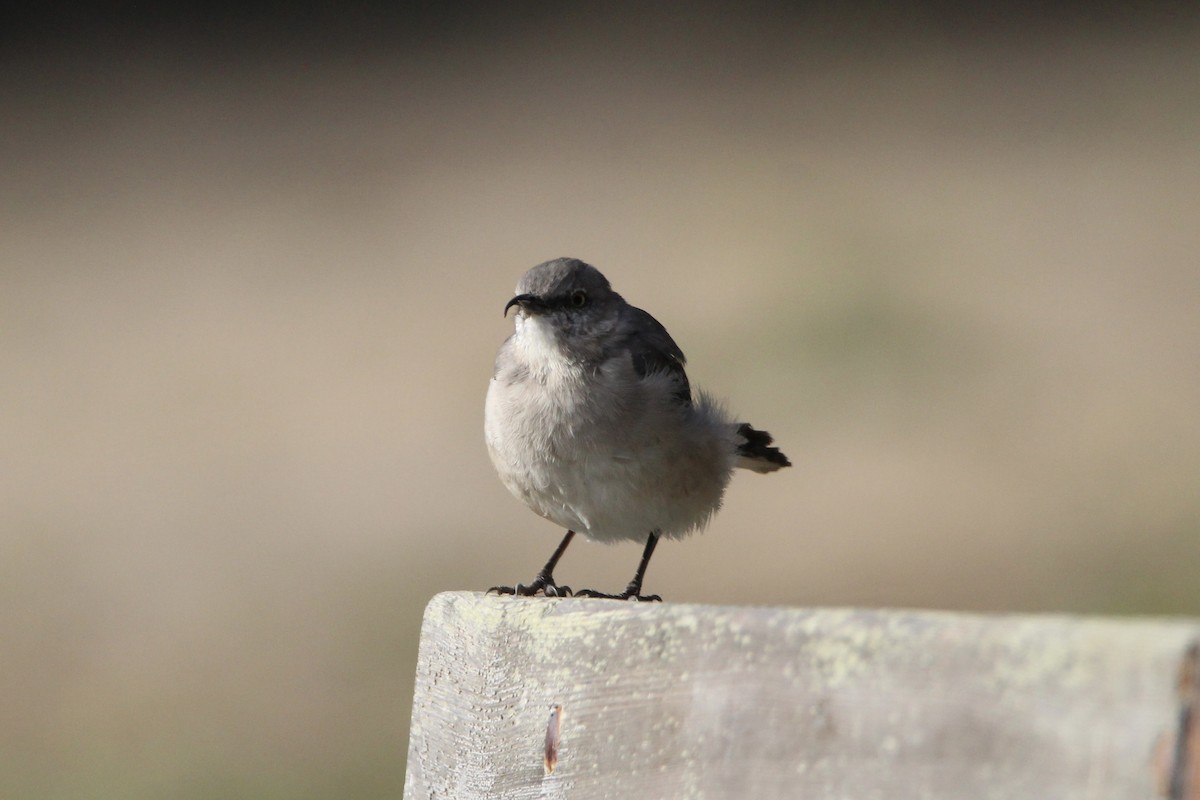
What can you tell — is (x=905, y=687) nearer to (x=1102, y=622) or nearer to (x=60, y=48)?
(x=1102, y=622)

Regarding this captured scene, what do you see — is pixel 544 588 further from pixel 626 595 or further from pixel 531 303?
pixel 531 303

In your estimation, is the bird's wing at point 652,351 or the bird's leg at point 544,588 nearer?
the bird's leg at point 544,588

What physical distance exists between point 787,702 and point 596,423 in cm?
210

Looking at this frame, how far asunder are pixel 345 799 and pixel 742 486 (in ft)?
12.2

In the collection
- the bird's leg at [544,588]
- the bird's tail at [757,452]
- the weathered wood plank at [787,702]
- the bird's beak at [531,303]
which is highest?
the bird's beak at [531,303]

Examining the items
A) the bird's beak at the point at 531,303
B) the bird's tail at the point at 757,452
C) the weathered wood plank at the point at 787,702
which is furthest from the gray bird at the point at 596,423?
the weathered wood plank at the point at 787,702

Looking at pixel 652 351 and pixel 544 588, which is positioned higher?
pixel 652 351

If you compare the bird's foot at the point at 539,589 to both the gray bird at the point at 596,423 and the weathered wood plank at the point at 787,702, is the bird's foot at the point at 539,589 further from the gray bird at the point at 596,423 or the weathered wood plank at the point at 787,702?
the weathered wood plank at the point at 787,702

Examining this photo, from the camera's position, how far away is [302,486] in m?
10.6

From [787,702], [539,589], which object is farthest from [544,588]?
[787,702]

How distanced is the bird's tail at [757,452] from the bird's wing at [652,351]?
0.88ft

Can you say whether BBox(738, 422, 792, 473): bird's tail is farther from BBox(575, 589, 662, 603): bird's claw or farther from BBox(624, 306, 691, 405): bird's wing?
BBox(575, 589, 662, 603): bird's claw

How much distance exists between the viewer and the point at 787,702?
171cm

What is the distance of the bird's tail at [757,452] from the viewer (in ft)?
14.6
